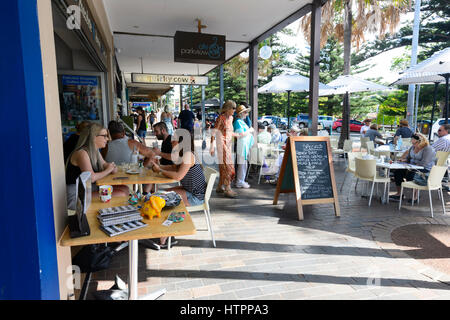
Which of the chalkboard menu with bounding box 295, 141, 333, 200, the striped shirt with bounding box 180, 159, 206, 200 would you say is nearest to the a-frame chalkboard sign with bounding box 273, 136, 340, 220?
the chalkboard menu with bounding box 295, 141, 333, 200

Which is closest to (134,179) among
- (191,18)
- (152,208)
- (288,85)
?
(152,208)

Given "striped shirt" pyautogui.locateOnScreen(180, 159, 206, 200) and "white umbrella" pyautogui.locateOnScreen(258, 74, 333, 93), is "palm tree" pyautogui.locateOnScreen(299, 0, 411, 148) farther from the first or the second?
"striped shirt" pyautogui.locateOnScreen(180, 159, 206, 200)

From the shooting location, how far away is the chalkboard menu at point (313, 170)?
4.59 m

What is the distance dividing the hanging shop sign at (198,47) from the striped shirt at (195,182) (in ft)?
11.2

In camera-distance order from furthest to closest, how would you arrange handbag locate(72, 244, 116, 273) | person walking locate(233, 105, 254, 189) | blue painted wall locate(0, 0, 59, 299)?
person walking locate(233, 105, 254, 189)
handbag locate(72, 244, 116, 273)
blue painted wall locate(0, 0, 59, 299)

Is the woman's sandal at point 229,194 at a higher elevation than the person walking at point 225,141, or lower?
lower

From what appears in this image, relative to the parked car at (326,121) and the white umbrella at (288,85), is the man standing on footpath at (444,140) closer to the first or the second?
the white umbrella at (288,85)

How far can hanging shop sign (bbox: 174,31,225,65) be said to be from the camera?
5957 mm

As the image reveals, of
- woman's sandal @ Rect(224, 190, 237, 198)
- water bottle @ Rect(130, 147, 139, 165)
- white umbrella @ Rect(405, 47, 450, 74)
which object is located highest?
white umbrella @ Rect(405, 47, 450, 74)

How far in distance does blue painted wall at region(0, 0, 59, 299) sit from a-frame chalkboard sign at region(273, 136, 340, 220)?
3.67m

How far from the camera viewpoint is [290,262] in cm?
306

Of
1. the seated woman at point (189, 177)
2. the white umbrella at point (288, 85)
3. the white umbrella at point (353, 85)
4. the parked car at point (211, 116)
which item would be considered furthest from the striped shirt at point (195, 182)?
the parked car at point (211, 116)

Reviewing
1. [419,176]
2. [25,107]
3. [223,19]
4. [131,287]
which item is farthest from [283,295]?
[223,19]

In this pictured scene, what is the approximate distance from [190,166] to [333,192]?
2524 millimetres
